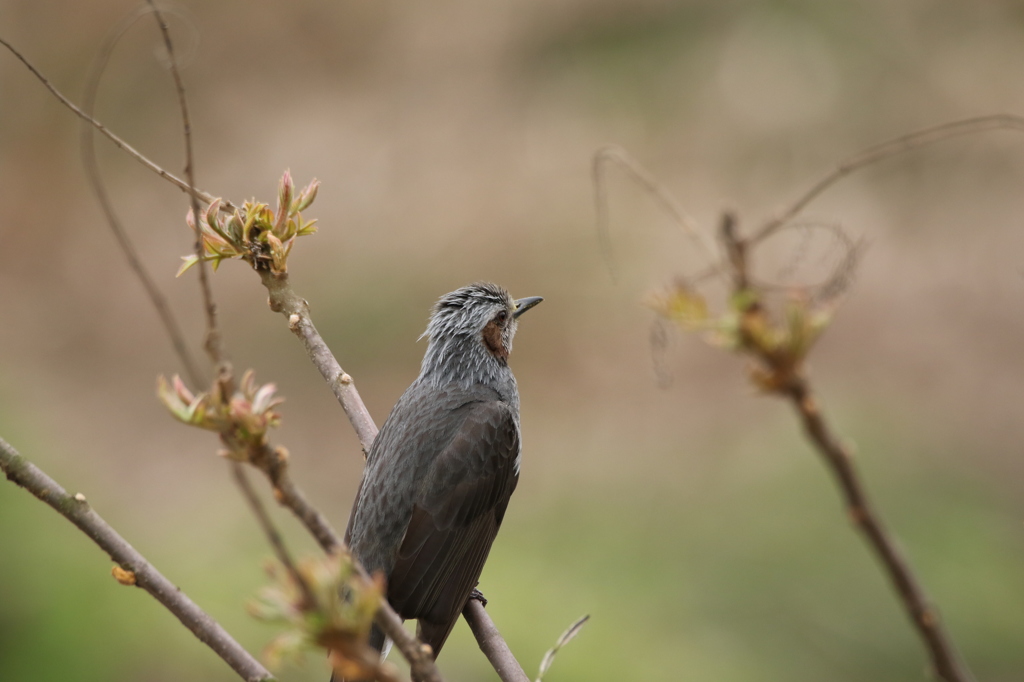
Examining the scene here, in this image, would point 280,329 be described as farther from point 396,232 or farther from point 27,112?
point 27,112

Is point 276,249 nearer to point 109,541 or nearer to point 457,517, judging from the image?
point 109,541

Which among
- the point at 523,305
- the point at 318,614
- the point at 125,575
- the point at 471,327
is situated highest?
the point at 523,305

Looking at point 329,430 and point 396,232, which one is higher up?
point 396,232

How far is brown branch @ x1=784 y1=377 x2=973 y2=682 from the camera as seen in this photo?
1.13 metres

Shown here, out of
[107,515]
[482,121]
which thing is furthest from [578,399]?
[107,515]

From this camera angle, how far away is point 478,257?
1359 cm

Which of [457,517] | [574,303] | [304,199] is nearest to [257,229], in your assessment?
[304,199]

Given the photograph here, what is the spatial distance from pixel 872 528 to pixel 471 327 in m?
3.97

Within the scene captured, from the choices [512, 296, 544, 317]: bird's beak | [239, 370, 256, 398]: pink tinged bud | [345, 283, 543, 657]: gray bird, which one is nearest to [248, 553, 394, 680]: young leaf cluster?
[239, 370, 256, 398]: pink tinged bud

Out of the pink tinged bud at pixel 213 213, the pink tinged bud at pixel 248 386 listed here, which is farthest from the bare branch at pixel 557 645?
the pink tinged bud at pixel 213 213

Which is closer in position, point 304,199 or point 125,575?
point 125,575

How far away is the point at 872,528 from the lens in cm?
119

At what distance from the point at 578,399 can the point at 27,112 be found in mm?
10214

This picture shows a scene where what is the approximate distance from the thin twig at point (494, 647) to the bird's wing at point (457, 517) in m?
0.24
